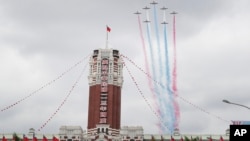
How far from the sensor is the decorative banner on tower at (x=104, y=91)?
14262 centimetres

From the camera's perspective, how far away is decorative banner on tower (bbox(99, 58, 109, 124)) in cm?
14262

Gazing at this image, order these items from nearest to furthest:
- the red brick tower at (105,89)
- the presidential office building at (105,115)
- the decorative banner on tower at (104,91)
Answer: the presidential office building at (105,115), the decorative banner on tower at (104,91), the red brick tower at (105,89)

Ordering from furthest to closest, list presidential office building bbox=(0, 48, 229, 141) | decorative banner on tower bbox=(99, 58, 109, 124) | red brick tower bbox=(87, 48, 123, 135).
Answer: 1. red brick tower bbox=(87, 48, 123, 135)
2. decorative banner on tower bbox=(99, 58, 109, 124)
3. presidential office building bbox=(0, 48, 229, 141)

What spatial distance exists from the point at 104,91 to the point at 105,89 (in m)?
0.67

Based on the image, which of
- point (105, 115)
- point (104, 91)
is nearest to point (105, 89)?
point (104, 91)

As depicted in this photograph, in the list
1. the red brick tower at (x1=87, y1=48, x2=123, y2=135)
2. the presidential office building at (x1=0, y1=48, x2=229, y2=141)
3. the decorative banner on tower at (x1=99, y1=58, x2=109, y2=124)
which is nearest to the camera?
the presidential office building at (x1=0, y1=48, x2=229, y2=141)

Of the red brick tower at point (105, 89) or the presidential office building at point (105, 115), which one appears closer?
the presidential office building at point (105, 115)

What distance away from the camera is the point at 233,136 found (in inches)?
1364

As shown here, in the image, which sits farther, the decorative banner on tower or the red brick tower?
the red brick tower

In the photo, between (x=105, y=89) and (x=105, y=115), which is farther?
(x=105, y=89)

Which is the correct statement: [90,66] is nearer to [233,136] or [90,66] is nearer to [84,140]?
[84,140]

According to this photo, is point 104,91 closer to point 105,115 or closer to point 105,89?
point 105,89

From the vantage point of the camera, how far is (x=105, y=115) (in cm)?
14262

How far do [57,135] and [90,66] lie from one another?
24143 mm
